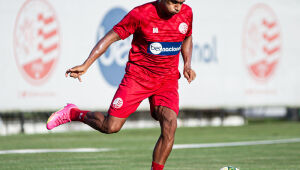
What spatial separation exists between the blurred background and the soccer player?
942cm

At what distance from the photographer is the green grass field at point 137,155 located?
10516mm

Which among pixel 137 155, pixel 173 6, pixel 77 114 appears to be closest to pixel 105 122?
pixel 77 114

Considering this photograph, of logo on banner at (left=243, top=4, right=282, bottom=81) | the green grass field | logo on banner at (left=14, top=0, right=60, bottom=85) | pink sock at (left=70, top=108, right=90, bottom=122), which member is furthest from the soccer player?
logo on banner at (left=243, top=4, right=282, bottom=81)

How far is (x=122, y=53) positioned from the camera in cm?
1972

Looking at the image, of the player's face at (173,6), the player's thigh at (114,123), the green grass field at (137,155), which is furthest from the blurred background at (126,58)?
the player's face at (173,6)

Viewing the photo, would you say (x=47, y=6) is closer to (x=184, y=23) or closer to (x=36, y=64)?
(x=36, y=64)

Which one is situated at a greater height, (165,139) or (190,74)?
(190,74)

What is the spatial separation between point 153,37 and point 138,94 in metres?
0.73

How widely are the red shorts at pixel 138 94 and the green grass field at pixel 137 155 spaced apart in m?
1.99

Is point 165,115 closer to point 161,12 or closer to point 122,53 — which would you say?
point 161,12

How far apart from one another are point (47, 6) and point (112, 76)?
9.19ft

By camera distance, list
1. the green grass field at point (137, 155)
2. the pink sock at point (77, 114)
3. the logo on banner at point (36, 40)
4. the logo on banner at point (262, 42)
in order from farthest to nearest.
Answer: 1. the logo on banner at point (262, 42)
2. the logo on banner at point (36, 40)
3. the green grass field at point (137, 155)
4. the pink sock at point (77, 114)

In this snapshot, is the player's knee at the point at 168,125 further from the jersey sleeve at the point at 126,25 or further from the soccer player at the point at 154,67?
the jersey sleeve at the point at 126,25

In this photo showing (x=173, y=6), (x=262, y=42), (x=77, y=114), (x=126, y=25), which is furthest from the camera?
(x=262, y=42)
